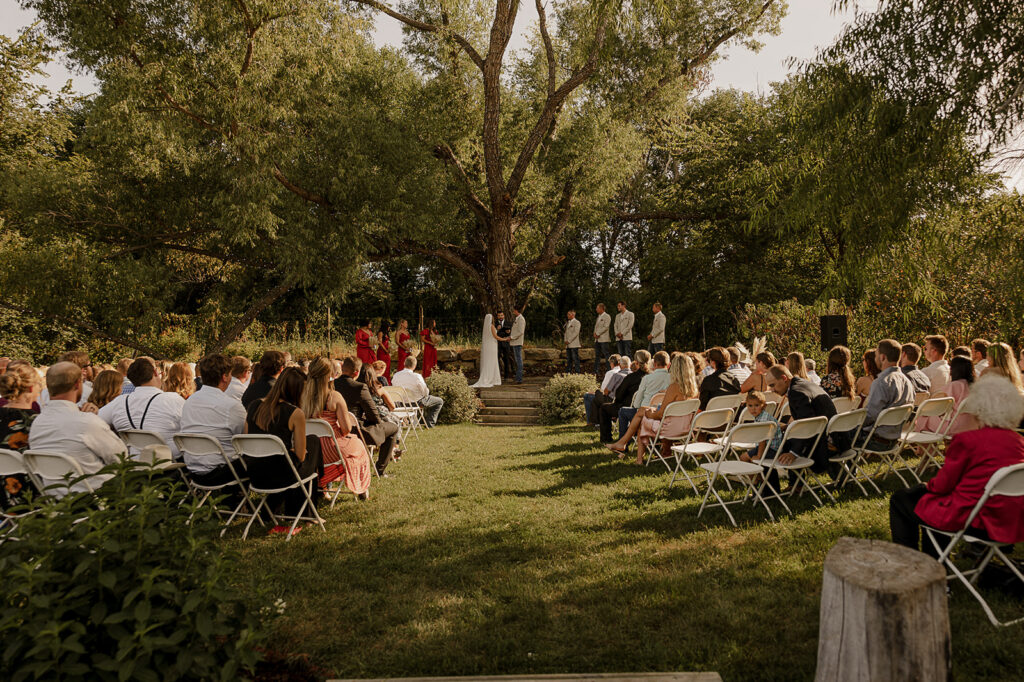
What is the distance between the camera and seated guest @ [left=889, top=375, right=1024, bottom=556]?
137 inches

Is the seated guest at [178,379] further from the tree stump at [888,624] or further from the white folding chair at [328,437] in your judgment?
the tree stump at [888,624]

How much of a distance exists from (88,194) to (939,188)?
1692cm

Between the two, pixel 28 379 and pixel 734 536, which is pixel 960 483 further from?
pixel 28 379

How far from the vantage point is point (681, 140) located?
65.7 feet

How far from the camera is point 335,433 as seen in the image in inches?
253

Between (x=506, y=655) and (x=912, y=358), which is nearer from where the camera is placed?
(x=506, y=655)

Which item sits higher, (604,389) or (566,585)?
(604,389)

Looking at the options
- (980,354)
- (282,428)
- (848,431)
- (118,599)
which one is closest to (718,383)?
(848,431)

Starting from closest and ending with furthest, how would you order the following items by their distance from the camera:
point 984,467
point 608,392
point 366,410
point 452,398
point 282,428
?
point 984,467
point 282,428
point 366,410
point 608,392
point 452,398

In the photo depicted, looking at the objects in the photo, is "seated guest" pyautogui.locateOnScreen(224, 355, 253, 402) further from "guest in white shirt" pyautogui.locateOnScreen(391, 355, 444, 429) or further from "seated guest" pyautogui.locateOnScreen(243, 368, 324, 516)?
"guest in white shirt" pyautogui.locateOnScreen(391, 355, 444, 429)

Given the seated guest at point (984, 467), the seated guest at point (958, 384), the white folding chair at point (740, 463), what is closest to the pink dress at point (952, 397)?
the seated guest at point (958, 384)

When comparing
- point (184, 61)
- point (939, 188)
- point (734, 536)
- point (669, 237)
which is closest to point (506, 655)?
point (734, 536)

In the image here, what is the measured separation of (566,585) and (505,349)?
43.0 feet

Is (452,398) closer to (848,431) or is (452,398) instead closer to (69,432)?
(848,431)
